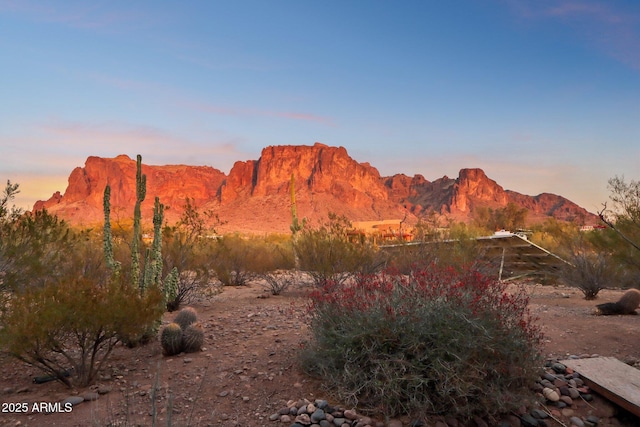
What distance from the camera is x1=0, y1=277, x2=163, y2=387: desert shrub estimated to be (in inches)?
212

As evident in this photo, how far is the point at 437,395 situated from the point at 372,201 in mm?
91145

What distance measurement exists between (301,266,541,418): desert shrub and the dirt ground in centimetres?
49

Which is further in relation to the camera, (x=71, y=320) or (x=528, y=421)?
(x=71, y=320)

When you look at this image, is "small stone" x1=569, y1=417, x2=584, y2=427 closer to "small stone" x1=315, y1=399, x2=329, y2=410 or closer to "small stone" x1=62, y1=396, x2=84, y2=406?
"small stone" x1=315, y1=399, x2=329, y2=410

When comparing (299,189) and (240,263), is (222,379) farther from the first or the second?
(299,189)

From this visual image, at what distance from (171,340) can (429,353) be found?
3916 mm

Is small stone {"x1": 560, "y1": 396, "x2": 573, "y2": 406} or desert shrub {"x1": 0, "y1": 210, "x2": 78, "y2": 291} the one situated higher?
desert shrub {"x1": 0, "y1": 210, "x2": 78, "y2": 291}

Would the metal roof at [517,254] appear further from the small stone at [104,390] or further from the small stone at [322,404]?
the small stone at [104,390]

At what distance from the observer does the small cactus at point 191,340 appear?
7.09m

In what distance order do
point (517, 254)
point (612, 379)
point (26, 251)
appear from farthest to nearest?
point (517, 254) → point (26, 251) → point (612, 379)

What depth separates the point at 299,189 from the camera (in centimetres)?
9212

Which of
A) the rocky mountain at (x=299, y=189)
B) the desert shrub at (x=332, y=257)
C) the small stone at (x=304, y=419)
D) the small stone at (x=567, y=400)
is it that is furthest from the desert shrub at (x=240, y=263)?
the rocky mountain at (x=299, y=189)

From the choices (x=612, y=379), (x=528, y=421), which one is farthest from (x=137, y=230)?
(x=612, y=379)

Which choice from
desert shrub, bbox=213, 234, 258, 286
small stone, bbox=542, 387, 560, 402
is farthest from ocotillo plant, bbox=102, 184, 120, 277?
small stone, bbox=542, 387, 560, 402
